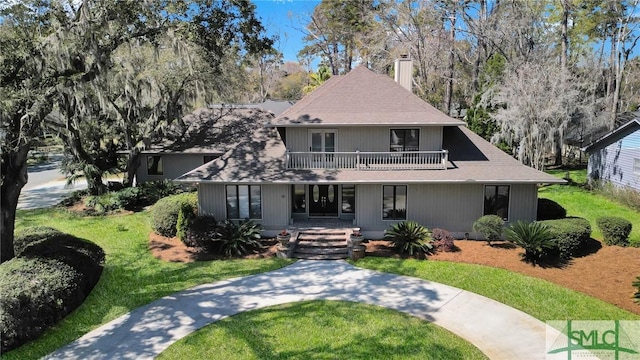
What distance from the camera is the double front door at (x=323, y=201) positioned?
17.6 meters

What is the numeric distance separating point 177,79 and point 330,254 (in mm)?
13540

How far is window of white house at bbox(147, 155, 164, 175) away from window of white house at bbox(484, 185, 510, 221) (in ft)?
63.2

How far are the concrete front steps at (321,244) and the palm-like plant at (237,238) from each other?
1.66 m

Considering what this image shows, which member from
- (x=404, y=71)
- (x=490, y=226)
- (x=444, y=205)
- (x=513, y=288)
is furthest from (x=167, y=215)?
(x=513, y=288)

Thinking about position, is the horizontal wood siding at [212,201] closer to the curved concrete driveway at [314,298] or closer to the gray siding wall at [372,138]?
the curved concrete driveway at [314,298]

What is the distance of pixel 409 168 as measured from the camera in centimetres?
1667

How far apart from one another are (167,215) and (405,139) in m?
10.6

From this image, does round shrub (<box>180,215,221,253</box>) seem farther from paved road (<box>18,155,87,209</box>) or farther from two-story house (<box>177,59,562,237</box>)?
paved road (<box>18,155,87,209</box>)

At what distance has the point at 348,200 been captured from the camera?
57.2ft

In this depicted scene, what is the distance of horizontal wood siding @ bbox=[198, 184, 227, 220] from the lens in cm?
1658

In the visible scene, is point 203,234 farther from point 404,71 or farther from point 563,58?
point 563,58

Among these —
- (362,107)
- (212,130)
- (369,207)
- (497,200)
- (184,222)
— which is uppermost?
(362,107)

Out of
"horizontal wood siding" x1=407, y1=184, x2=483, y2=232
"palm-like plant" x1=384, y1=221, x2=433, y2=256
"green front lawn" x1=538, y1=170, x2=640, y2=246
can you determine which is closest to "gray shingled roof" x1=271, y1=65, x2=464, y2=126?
"horizontal wood siding" x1=407, y1=184, x2=483, y2=232

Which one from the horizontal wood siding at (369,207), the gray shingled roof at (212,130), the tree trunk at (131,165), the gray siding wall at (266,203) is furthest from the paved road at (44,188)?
the horizontal wood siding at (369,207)
